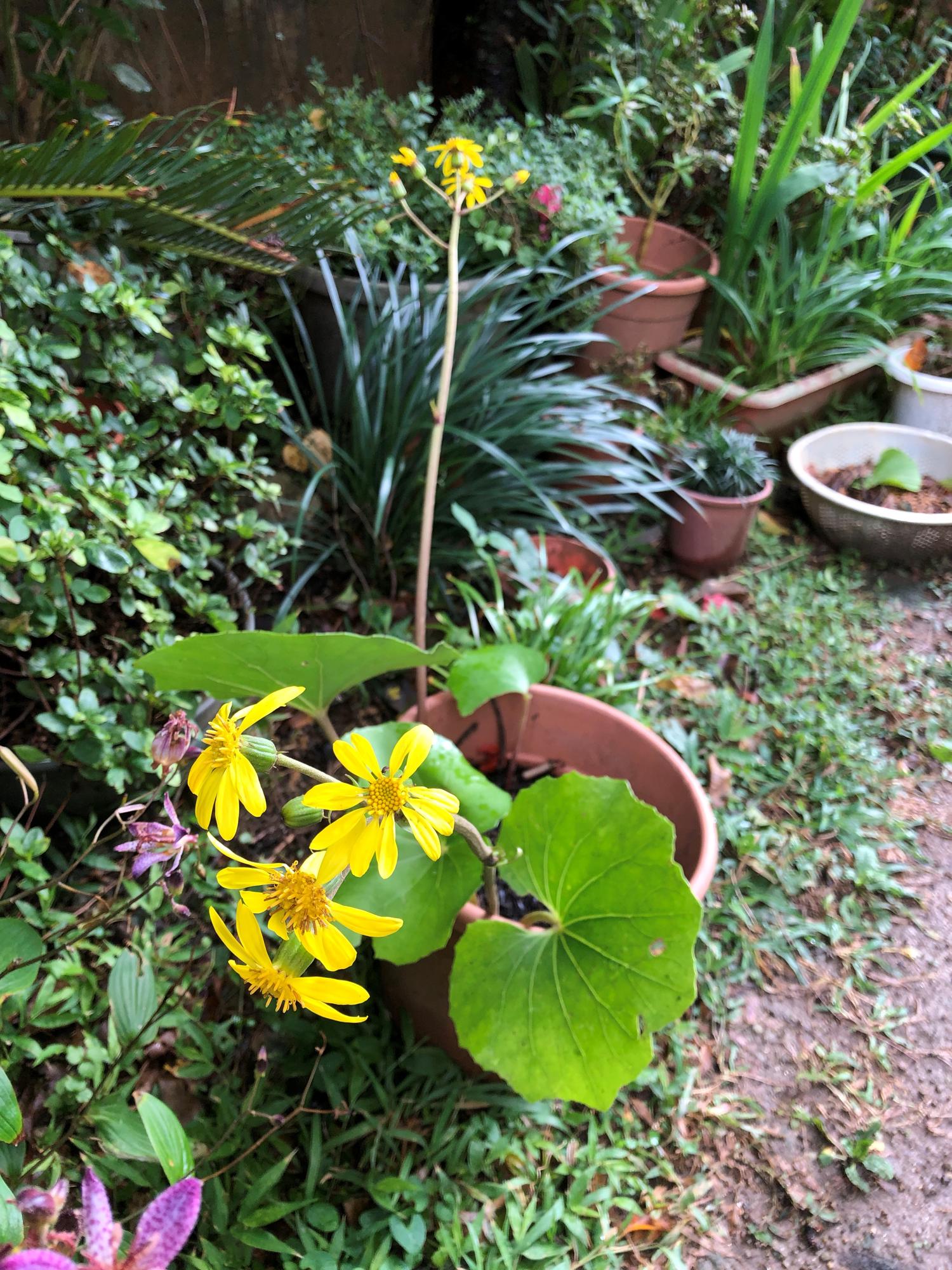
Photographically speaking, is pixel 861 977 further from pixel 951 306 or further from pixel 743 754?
pixel 951 306

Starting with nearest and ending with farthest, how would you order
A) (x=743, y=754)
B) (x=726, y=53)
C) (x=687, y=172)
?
(x=743, y=754) < (x=687, y=172) < (x=726, y=53)

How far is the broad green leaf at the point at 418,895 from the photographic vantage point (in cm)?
90

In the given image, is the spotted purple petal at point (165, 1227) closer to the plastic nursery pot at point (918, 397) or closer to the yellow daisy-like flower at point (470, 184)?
the yellow daisy-like flower at point (470, 184)

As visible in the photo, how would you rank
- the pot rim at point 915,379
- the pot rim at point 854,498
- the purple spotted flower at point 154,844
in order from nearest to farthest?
1. the purple spotted flower at point 154,844
2. the pot rim at point 854,498
3. the pot rim at point 915,379

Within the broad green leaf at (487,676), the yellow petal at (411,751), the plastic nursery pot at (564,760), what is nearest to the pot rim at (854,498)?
the plastic nursery pot at (564,760)

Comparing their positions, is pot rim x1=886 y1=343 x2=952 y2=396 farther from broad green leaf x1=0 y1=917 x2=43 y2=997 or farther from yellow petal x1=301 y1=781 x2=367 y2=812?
broad green leaf x1=0 y1=917 x2=43 y2=997

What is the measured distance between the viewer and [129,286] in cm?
119

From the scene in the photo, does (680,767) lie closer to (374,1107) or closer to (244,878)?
(374,1107)

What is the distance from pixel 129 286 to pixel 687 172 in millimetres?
1995

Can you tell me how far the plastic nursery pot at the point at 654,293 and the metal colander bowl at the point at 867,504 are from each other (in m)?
0.55

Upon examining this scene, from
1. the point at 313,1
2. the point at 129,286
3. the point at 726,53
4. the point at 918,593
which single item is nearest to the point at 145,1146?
the point at 129,286

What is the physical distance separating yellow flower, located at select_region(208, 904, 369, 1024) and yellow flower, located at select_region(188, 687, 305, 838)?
0.07m

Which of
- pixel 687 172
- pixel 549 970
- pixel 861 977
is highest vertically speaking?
pixel 687 172

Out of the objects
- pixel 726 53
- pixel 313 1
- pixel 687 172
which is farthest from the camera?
pixel 726 53
